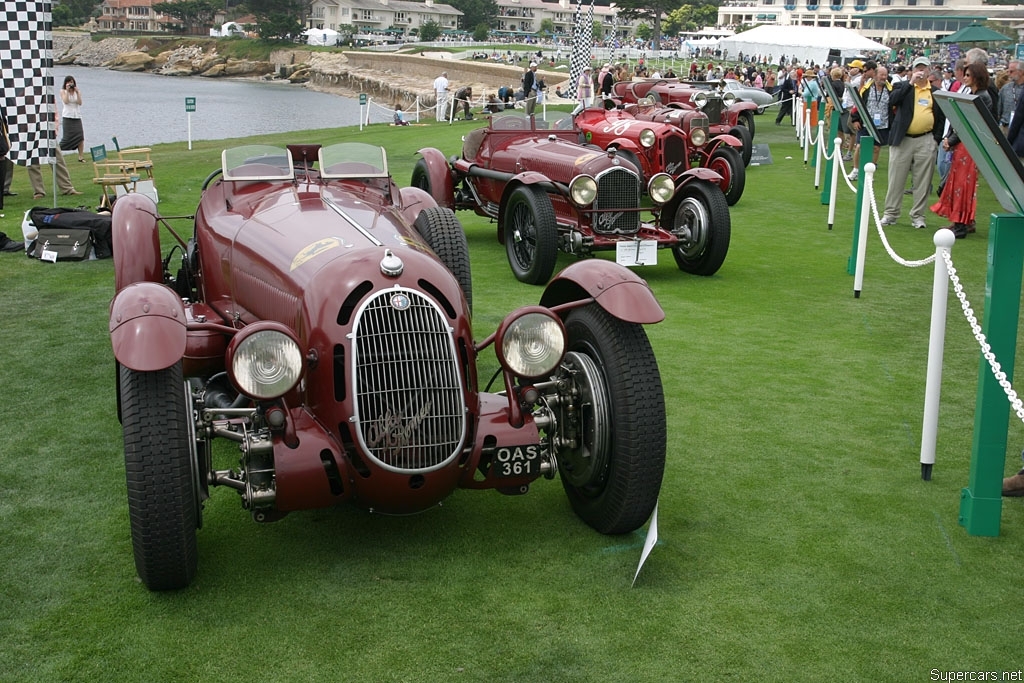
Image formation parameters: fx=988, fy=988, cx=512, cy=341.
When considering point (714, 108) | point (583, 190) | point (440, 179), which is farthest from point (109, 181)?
point (714, 108)

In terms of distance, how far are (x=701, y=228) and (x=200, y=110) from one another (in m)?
40.5

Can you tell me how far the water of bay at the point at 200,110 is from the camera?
3381 centimetres

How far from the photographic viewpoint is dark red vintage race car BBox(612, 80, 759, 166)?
18.0 m

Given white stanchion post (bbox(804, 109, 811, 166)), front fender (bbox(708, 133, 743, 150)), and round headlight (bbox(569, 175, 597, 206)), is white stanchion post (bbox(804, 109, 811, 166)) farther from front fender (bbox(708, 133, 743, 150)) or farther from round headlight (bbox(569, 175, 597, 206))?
round headlight (bbox(569, 175, 597, 206))

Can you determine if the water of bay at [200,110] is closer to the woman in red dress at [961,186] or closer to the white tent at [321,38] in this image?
the woman in red dress at [961,186]

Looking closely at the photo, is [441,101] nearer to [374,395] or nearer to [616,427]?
[616,427]

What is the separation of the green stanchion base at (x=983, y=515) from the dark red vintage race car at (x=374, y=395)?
1.45m

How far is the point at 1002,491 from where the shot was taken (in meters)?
4.64

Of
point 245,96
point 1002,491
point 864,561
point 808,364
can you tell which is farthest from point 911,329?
point 245,96

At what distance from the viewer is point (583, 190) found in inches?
373

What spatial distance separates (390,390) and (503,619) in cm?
97

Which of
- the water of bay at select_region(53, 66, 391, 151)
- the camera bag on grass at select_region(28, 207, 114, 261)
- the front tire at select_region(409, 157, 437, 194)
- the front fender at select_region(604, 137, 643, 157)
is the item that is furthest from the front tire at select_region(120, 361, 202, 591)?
the water of bay at select_region(53, 66, 391, 151)

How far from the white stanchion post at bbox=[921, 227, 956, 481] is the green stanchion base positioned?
0.54 meters

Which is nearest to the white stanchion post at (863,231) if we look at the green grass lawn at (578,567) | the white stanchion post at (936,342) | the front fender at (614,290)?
the green grass lawn at (578,567)
